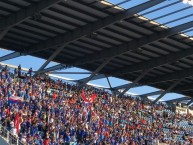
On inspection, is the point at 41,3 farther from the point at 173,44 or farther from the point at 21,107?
the point at 173,44

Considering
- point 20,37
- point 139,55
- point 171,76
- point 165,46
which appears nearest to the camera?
point 20,37

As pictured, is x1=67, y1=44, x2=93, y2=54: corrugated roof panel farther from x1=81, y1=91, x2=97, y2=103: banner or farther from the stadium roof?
x1=81, y1=91, x2=97, y2=103: banner

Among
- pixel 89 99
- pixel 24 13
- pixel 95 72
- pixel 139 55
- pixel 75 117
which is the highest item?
pixel 24 13

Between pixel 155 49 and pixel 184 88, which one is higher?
pixel 155 49

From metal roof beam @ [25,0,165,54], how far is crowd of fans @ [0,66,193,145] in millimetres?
2651

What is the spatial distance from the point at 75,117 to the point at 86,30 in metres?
6.10

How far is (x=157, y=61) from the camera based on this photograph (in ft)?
125

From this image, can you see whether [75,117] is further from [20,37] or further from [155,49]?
[155,49]

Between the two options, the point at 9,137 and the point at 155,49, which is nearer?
the point at 9,137

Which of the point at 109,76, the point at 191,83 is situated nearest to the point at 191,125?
the point at 191,83

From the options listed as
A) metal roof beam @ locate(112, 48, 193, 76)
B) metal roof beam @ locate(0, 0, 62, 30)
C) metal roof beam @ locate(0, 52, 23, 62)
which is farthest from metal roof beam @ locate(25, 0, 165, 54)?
metal roof beam @ locate(112, 48, 193, 76)

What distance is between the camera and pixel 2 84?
27.2 meters

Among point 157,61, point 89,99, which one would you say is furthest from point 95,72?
point 157,61

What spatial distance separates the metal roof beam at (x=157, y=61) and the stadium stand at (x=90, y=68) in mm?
82
